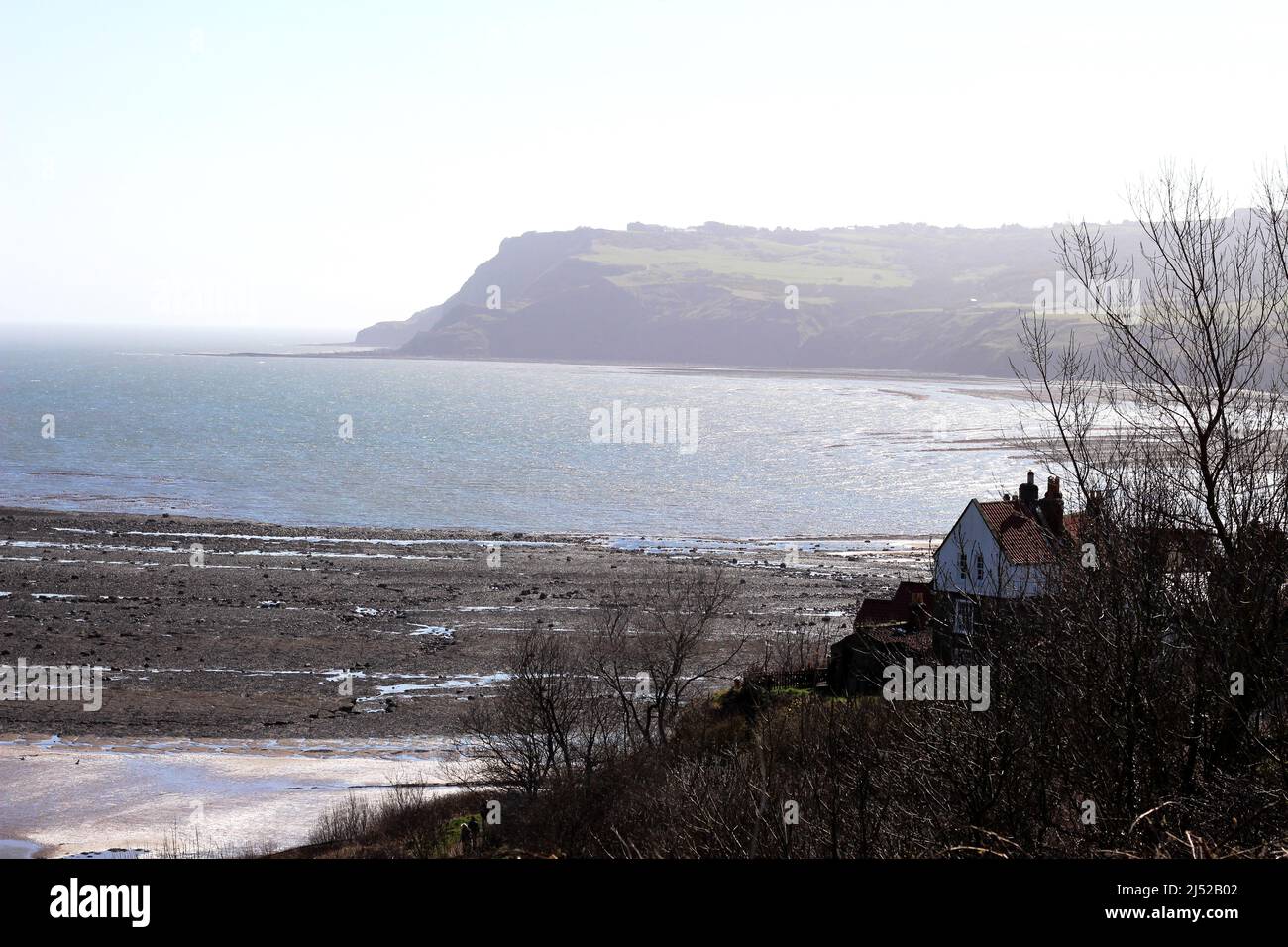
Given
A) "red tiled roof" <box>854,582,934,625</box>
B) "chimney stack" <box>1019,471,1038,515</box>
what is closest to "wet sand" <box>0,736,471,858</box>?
"red tiled roof" <box>854,582,934,625</box>

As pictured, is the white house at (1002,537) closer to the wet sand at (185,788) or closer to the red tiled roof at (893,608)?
the red tiled roof at (893,608)

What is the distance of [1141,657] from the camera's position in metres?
12.2

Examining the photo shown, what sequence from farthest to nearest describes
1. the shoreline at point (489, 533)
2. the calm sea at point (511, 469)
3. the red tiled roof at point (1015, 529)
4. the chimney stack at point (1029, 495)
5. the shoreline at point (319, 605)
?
the calm sea at point (511, 469)
the shoreline at point (489, 533)
the shoreline at point (319, 605)
the chimney stack at point (1029, 495)
the red tiled roof at point (1015, 529)

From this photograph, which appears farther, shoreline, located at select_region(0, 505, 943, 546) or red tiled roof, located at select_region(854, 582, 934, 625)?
shoreline, located at select_region(0, 505, 943, 546)

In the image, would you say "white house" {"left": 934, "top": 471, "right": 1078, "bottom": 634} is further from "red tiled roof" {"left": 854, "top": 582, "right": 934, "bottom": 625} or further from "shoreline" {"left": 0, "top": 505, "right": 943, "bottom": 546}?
"shoreline" {"left": 0, "top": 505, "right": 943, "bottom": 546}

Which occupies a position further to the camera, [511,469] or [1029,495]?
[511,469]

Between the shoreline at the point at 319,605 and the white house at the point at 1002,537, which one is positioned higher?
the white house at the point at 1002,537

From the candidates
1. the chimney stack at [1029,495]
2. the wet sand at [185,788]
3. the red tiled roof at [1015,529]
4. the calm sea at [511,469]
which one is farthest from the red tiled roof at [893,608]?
the calm sea at [511,469]

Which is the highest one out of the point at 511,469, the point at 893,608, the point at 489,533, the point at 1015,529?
the point at 1015,529

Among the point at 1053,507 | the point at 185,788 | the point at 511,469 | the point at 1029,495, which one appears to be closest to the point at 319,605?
the point at 185,788

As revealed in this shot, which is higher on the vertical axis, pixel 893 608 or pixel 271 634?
pixel 893 608

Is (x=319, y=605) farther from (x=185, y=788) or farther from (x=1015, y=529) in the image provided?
(x=1015, y=529)

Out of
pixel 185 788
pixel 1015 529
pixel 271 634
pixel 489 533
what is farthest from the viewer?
pixel 489 533

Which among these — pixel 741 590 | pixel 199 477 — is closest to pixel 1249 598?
pixel 741 590
